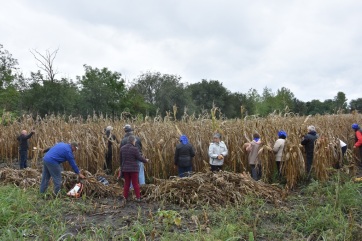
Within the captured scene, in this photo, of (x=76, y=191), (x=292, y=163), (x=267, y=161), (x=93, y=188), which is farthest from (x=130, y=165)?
(x=292, y=163)

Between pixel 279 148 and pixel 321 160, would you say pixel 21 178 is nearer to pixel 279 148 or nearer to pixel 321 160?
pixel 279 148

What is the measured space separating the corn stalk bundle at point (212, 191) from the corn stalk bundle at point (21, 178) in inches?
112

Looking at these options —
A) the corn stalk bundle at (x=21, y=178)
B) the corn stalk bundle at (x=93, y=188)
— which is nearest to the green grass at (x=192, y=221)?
the corn stalk bundle at (x=93, y=188)

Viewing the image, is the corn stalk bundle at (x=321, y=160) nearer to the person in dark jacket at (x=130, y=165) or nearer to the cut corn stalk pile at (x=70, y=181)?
the person in dark jacket at (x=130, y=165)

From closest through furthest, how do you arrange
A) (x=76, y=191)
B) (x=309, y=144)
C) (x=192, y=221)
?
(x=192, y=221)
(x=76, y=191)
(x=309, y=144)

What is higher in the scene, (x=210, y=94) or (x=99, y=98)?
(x=210, y=94)

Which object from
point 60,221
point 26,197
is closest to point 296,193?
point 60,221

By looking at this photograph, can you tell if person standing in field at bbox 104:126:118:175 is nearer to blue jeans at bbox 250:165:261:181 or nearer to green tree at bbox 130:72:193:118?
blue jeans at bbox 250:165:261:181

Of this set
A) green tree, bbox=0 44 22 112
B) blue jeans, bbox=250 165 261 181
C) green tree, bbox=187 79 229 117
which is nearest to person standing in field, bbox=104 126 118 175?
blue jeans, bbox=250 165 261 181

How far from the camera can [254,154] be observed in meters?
8.03

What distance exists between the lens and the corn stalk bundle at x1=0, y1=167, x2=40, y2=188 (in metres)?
7.65

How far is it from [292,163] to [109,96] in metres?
27.6

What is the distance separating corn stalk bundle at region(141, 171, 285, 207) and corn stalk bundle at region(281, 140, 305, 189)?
1.06 m

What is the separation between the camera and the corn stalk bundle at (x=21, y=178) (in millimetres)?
7651
